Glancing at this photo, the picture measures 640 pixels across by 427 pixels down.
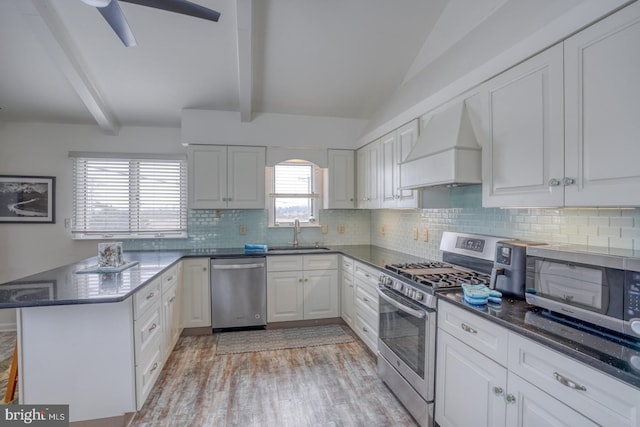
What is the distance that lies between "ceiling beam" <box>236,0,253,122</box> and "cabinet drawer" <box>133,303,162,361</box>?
2181mm

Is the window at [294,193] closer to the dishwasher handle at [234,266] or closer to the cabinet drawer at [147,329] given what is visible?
the dishwasher handle at [234,266]

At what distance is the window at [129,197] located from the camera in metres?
3.78

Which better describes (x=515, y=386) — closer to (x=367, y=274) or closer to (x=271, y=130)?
(x=367, y=274)

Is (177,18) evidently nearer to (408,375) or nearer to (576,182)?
(576,182)

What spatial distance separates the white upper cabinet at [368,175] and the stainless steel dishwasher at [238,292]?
1406mm

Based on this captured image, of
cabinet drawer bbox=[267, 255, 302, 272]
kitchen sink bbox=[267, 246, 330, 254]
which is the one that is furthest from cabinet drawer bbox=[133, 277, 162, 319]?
kitchen sink bbox=[267, 246, 330, 254]

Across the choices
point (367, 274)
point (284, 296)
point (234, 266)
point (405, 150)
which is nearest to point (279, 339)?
point (284, 296)

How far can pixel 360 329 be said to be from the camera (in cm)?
317

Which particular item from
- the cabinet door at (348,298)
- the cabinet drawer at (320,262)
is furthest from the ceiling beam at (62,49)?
the cabinet door at (348,298)

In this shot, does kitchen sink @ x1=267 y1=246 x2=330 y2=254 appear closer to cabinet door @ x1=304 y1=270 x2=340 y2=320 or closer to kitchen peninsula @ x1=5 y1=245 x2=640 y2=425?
cabinet door @ x1=304 y1=270 x2=340 y2=320

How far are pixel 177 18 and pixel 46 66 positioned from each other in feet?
4.68

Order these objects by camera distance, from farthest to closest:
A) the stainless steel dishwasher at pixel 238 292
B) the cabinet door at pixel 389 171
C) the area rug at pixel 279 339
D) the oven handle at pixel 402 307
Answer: the stainless steel dishwasher at pixel 238 292 → the area rug at pixel 279 339 → the cabinet door at pixel 389 171 → the oven handle at pixel 402 307

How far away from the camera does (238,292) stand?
11.6 ft

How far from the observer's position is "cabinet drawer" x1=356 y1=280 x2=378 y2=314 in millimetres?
Result: 2813
